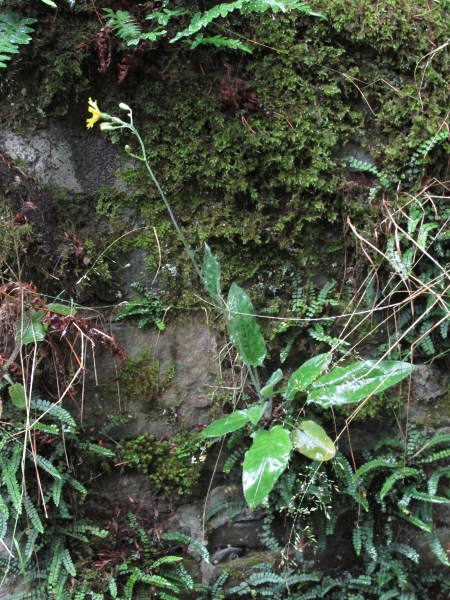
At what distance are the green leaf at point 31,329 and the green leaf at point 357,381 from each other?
1136 millimetres

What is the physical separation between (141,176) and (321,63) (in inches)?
37.5

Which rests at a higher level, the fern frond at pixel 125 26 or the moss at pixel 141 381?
the fern frond at pixel 125 26

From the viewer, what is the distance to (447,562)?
230cm

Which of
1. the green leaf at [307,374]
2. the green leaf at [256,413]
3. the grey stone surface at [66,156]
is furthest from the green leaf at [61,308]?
the green leaf at [307,374]

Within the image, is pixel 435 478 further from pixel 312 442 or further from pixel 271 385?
pixel 271 385

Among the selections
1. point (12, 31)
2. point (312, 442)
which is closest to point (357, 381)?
point (312, 442)

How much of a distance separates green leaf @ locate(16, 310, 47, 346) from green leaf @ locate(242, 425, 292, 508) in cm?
97

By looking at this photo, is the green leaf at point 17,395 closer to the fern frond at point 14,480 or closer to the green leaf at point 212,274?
the fern frond at point 14,480

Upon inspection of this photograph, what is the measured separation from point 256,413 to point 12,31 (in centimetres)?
183

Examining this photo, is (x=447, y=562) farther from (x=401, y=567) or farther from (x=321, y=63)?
(x=321, y=63)

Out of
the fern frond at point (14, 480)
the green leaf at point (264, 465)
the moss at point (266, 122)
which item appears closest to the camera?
the green leaf at point (264, 465)

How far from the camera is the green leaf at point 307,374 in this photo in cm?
221

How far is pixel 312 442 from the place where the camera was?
85.7 inches

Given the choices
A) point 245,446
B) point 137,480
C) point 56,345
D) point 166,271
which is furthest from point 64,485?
point 166,271
